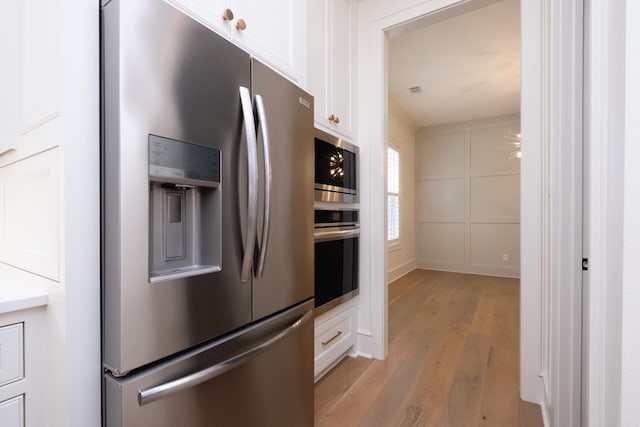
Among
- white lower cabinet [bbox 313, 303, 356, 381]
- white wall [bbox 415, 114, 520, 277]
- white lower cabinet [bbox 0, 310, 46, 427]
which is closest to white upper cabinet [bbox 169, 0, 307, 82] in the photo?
white lower cabinet [bbox 0, 310, 46, 427]

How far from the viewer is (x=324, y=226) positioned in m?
1.67

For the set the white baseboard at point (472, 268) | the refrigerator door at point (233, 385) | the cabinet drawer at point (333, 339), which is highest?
the refrigerator door at point (233, 385)

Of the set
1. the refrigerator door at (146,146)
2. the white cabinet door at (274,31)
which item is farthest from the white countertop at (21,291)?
the white cabinet door at (274,31)

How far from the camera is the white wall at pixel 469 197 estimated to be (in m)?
4.73

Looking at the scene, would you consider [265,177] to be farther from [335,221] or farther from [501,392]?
[501,392]

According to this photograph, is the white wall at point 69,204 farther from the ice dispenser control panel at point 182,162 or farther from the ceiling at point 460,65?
the ceiling at point 460,65

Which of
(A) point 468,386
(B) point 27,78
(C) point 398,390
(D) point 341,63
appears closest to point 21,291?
(B) point 27,78

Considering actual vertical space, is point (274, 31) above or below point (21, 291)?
above

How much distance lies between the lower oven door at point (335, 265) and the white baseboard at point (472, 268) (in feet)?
12.7

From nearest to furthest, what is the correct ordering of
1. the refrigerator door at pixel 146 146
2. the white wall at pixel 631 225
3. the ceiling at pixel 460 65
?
the white wall at pixel 631 225
the refrigerator door at pixel 146 146
the ceiling at pixel 460 65

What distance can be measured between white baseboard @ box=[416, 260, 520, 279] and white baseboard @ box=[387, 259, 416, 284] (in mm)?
272

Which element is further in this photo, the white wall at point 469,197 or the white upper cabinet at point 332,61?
the white wall at point 469,197

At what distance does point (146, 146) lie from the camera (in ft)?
2.18

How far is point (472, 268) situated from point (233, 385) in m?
5.10
